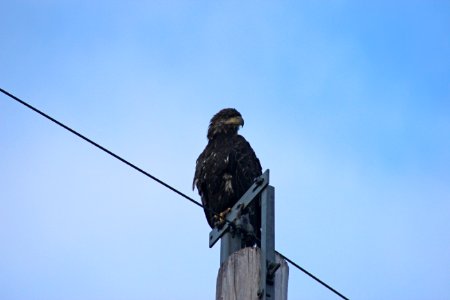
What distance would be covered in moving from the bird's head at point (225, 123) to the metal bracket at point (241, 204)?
16.1ft

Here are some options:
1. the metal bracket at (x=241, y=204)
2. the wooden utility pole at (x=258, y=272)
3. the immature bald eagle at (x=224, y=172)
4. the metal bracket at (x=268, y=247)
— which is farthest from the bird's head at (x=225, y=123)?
the wooden utility pole at (x=258, y=272)

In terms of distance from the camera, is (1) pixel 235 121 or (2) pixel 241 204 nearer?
(2) pixel 241 204

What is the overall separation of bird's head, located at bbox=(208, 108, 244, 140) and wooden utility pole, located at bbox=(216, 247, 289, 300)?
585 centimetres

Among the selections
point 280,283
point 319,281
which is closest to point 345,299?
A: point 319,281

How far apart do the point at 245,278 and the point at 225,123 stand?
6105 millimetres

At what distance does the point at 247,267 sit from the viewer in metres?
4.32

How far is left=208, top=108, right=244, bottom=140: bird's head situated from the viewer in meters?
10.2

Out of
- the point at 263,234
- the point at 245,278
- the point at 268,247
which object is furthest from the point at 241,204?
the point at 245,278

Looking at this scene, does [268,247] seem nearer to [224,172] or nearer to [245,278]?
[245,278]

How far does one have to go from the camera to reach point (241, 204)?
16.7 feet

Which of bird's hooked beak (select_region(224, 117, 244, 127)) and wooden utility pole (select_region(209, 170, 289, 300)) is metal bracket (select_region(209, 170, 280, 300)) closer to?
wooden utility pole (select_region(209, 170, 289, 300))

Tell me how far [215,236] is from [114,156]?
85 centimetres

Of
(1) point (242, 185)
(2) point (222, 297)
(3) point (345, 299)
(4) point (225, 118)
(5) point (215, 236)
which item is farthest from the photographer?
(4) point (225, 118)

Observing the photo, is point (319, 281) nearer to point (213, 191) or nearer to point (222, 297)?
point (222, 297)
